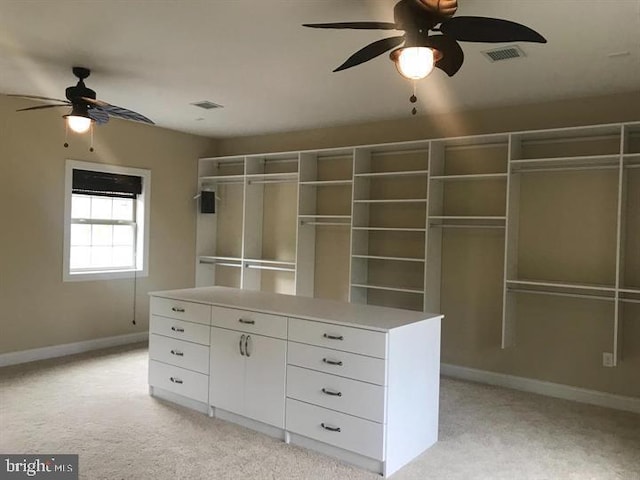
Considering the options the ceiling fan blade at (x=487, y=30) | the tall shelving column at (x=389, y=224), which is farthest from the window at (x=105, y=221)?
the ceiling fan blade at (x=487, y=30)

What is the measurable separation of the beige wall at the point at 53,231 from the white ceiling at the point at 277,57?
2.13ft

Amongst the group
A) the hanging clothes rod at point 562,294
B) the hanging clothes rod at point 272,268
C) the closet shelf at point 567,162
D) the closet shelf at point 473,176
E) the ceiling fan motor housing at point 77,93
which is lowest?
the hanging clothes rod at point 562,294

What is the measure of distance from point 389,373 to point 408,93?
8.70ft

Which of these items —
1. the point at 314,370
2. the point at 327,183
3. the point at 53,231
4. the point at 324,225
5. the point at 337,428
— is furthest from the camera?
the point at 324,225

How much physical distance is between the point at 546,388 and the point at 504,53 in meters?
2.97

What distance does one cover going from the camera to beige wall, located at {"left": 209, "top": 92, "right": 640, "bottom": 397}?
436 centimetres

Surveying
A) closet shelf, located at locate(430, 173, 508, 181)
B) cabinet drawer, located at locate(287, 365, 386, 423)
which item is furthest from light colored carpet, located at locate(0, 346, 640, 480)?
closet shelf, located at locate(430, 173, 508, 181)

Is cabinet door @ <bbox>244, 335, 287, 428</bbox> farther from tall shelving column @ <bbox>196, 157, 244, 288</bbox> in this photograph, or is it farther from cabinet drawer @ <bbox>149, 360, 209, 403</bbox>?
tall shelving column @ <bbox>196, 157, 244, 288</bbox>

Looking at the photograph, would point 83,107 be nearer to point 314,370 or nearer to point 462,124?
point 314,370

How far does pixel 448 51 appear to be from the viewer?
8.23ft

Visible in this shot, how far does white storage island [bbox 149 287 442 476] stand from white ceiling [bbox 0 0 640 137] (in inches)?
70.2

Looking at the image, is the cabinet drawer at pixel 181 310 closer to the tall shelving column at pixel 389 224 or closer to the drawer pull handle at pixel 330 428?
the drawer pull handle at pixel 330 428

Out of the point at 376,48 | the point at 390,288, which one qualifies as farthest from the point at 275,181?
the point at 376,48

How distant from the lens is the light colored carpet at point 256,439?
3023mm
